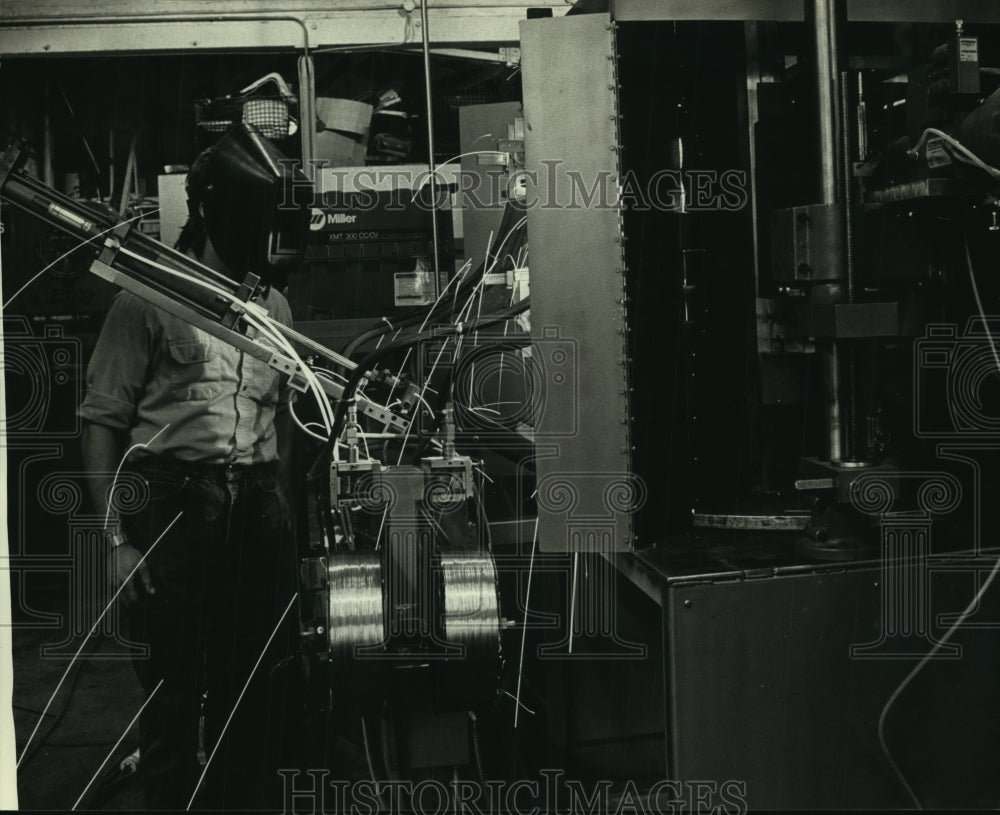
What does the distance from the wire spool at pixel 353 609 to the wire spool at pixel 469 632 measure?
122 millimetres

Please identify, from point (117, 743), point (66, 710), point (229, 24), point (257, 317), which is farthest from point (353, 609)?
point (229, 24)

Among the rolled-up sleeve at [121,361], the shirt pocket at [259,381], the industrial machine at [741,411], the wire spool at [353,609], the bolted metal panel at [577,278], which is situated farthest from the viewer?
the shirt pocket at [259,381]

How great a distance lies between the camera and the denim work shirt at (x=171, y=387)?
8.39 ft

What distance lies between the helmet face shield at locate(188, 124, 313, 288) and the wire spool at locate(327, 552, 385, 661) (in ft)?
3.63

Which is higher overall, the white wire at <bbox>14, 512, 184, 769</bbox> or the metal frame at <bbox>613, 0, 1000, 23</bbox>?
the metal frame at <bbox>613, 0, 1000, 23</bbox>

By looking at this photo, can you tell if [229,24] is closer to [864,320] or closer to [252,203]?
[252,203]

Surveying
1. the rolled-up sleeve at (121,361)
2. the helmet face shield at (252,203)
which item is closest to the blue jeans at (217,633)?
the rolled-up sleeve at (121,361)

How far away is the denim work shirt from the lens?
8.39 ft

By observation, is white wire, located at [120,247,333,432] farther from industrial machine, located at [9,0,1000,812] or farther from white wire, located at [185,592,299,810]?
white wire, located at [185,592,299,810]

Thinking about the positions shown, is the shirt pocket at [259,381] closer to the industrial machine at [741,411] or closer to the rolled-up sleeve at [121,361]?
the rolled-up sleeve at [121,361]

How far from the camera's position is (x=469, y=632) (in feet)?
5.91

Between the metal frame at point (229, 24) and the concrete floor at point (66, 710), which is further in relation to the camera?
the metal frame at point (229, 24)

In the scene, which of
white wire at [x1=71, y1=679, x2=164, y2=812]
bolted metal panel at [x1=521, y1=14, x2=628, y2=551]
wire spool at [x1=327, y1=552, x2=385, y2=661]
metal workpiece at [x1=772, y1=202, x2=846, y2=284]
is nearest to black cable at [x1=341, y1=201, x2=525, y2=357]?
bolted metal panel at [x1=521, y1=14, x2=628, y2=551]

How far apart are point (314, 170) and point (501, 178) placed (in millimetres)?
1076
